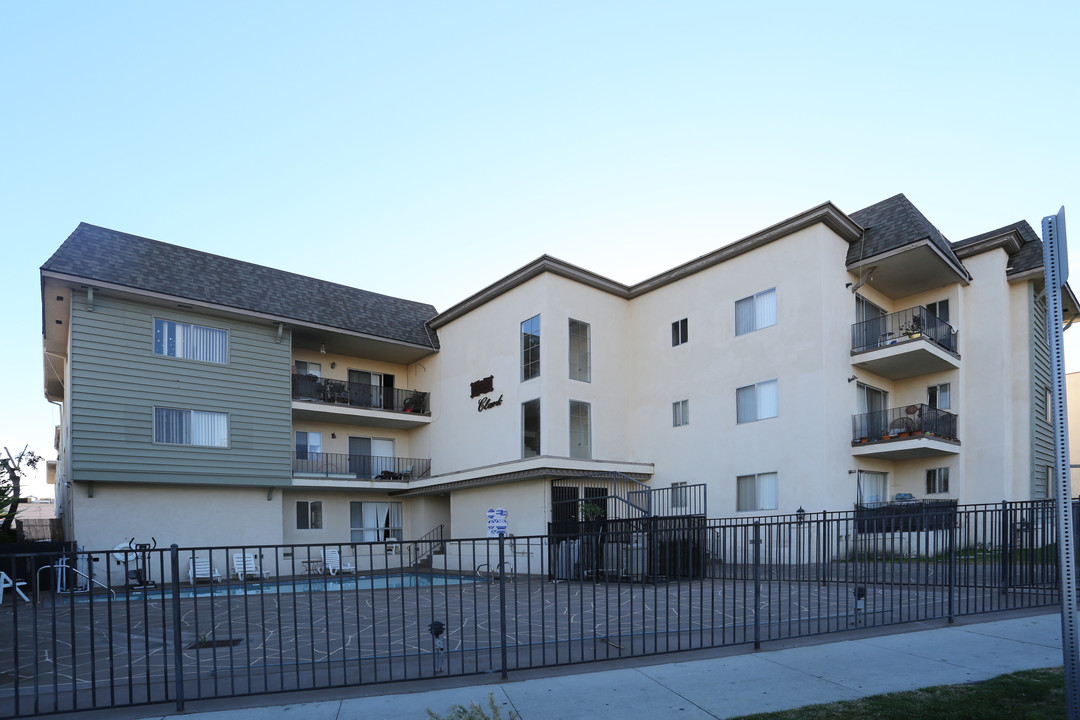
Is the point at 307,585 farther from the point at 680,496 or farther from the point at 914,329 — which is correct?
the point at 914,329

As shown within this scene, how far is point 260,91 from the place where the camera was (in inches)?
672

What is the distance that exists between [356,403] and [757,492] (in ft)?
51.4

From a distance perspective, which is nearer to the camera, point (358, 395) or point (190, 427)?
point (190, 427)

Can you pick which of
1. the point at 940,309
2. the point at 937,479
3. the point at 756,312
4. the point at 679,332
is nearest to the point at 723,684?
the point at 756,312

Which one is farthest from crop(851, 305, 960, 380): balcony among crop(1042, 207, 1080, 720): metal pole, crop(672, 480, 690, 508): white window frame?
crop(1042, 207, 1080, 720): metal pole

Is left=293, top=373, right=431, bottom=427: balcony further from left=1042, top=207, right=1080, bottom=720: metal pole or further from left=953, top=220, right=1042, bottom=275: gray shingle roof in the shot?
left=1042, top=207, right=1080, bottom=720: metal pole

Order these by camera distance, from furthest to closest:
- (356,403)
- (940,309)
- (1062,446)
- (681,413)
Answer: (356,403) < (681,413) < (940,309) < (1062,446)

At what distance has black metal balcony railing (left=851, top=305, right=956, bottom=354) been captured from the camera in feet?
70.8

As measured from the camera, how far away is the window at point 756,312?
22.0 metres

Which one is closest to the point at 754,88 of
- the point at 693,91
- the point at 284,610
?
the point at 693,91

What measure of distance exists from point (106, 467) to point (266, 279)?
8.14m

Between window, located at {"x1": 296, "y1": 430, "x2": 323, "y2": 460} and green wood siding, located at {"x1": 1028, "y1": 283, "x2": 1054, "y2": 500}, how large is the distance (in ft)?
81.1

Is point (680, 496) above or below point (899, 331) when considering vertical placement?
below

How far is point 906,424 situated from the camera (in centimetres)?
2109
